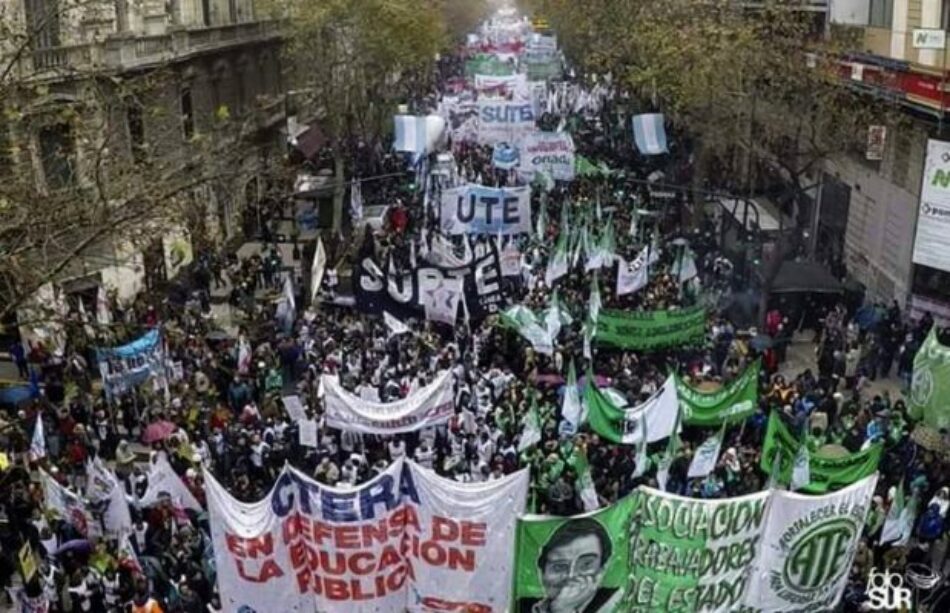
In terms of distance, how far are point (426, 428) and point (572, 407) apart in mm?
2039

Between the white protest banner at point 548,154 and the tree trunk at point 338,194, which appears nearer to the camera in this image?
the white protest banner at point 548,154

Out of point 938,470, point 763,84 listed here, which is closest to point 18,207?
point 938,470

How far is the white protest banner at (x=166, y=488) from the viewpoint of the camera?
13.7 metres

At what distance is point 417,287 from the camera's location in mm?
19719

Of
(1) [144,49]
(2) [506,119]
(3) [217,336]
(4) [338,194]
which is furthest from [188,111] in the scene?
(3) [217,336]

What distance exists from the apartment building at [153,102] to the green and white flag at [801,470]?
7.51 meters

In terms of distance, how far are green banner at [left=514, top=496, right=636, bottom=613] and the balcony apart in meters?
12.5

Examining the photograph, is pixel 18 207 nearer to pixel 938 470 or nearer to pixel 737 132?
pixel 938 470

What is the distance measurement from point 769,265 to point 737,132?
737cm

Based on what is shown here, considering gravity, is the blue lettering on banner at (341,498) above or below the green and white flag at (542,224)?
above

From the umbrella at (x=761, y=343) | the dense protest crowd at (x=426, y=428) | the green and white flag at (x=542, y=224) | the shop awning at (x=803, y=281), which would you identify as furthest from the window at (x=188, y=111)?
the umbrella at (x=761, y=343)

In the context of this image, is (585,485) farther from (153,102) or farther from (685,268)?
(153,102)

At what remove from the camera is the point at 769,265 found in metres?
25.3

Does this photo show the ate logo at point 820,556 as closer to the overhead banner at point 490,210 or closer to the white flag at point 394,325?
the white flag at point 394,325
